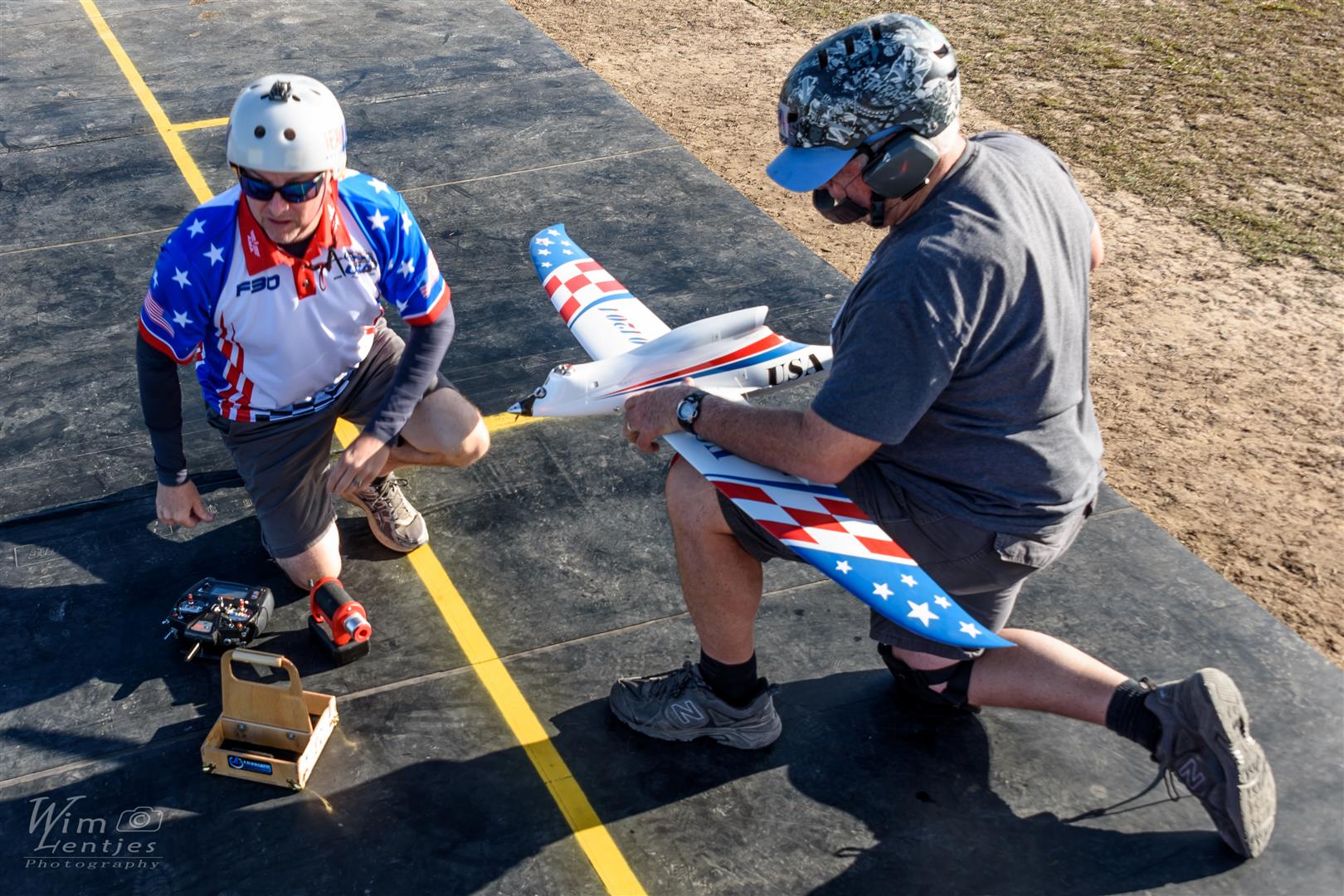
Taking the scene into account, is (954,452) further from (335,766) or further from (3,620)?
(3,620)

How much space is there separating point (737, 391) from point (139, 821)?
248 centimetres

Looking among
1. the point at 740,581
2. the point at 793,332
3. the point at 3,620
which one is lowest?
the point at 3,620

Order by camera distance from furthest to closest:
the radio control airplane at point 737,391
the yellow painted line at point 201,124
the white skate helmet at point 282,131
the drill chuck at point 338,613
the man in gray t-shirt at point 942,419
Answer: the yellow painted line at point 201,124, the drill chuck at point 338,613, the white skate helmet at point 282,131, the radio control airplane at point 737,391, the man in gray t-shirt at point 942,419

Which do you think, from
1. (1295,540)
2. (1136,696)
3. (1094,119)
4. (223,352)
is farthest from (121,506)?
(1094,119)

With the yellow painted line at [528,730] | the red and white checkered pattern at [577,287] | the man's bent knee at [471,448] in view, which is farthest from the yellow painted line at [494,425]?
the yellow painted line at [528,730]

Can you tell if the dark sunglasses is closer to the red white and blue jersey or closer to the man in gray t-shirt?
the red white and blue jersey

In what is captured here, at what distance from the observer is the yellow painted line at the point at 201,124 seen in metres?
8.71

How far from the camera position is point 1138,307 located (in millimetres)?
7090

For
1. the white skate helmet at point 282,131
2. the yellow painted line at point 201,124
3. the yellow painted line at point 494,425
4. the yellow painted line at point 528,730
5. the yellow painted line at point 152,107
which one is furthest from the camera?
the yellow painted line at point 201,124

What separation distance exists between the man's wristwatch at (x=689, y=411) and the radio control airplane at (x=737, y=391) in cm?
7

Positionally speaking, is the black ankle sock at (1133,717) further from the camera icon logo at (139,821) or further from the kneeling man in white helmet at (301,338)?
the camera icon logo at (139,821)

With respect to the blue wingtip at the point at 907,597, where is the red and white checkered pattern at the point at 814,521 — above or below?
above

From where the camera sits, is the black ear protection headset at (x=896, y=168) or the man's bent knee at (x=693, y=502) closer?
the black ear protection headset at (x=896, y=168)

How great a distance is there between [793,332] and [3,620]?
3788mm
